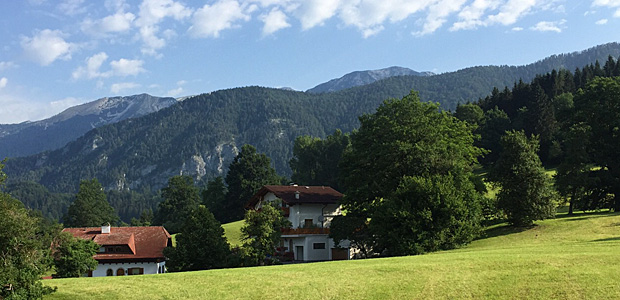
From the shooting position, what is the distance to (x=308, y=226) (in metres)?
74.6

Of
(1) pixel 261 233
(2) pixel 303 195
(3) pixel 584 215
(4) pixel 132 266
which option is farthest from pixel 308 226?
(3) pixel 584 215

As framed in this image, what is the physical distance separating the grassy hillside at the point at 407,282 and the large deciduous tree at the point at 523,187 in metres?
20.3

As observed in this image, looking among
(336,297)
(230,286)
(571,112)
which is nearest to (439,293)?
(336,297)

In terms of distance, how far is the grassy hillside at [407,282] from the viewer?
92.7ft

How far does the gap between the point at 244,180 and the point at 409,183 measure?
72.3 m

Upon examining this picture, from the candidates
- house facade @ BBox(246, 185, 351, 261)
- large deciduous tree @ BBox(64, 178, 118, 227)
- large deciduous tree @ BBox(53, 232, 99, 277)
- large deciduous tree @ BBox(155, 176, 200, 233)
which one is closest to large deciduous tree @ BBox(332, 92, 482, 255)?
house facade @ BBox(246, 185, 351, 261)

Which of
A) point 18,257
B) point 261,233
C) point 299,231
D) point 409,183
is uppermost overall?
point 409,183

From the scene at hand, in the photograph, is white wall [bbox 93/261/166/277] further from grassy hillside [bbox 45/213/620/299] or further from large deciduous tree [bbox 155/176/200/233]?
large deciduous tree [bbox 155/176/200/233]

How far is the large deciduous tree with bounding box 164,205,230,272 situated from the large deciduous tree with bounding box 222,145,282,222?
59.3m

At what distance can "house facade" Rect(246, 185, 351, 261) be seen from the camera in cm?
7212

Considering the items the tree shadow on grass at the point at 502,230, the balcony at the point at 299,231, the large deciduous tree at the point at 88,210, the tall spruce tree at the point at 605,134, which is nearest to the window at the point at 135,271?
the balcony at the point at 299,231

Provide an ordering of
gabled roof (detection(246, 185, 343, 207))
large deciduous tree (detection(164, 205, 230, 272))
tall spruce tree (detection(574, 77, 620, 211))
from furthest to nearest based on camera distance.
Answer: gabled roof (detection(246, 185, 343, 207)), tall spruce tree (detection(574, 77, 620, 211)), large deciduous tree (detection(164, 205, 230, 272))

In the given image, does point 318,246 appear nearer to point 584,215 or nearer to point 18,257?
point 584,215

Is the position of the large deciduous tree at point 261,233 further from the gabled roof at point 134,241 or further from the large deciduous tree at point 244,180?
the large deciduous tree at point 244,180
